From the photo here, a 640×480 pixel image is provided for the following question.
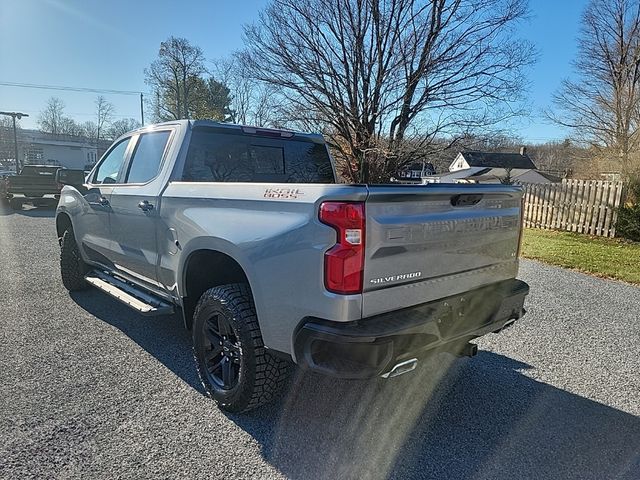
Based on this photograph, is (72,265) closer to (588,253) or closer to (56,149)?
(588,253)

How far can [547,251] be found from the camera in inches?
388

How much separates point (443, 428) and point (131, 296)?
2.89 meters

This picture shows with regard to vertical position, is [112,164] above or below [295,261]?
above

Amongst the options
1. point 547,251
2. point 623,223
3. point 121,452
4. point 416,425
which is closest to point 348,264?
point 416,425

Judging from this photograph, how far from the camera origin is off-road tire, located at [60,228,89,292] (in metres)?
5.46

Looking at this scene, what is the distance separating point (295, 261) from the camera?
234cm

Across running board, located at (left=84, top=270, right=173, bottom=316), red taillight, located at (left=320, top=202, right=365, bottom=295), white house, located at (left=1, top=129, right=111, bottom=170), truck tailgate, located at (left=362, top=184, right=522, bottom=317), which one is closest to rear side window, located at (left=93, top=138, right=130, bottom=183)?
running board, located at (left=84, top=270, right=173, bottom=316)

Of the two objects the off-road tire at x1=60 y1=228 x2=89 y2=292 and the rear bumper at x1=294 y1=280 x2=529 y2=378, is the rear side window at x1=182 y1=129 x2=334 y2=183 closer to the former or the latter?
the rear bumper at x1=294 y1=280 x2=529 y2=378

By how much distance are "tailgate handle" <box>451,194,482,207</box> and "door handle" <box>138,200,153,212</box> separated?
2451 millimetres

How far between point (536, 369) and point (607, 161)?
63.2 feet

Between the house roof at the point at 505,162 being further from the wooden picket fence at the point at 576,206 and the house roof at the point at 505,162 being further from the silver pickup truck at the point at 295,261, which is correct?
the silver pickup truck at the point at 295,261

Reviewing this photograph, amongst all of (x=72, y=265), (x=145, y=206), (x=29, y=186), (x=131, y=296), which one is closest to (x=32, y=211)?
(x=29, y=186)

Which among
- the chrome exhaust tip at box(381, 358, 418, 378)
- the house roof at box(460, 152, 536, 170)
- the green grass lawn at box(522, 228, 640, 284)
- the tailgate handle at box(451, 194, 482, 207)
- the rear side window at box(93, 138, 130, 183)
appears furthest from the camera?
the house roof at box(460, 152, 536, 170)

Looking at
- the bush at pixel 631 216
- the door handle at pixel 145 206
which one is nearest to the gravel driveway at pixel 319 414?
the door handle at pixel 145 206
